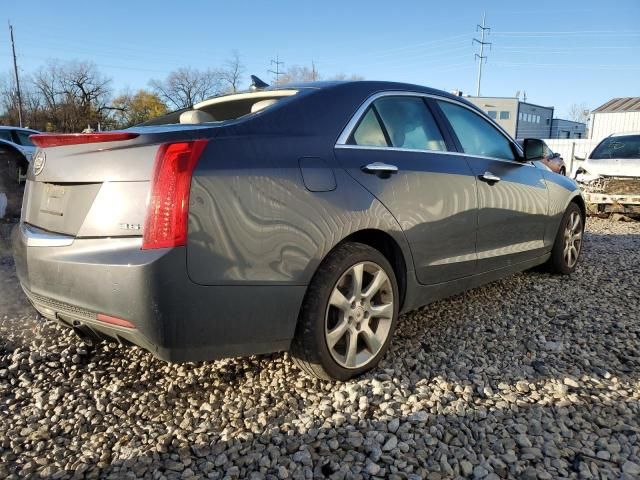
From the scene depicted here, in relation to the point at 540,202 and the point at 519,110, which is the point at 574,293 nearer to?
the point at 540,202

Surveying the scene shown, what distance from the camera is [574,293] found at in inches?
170

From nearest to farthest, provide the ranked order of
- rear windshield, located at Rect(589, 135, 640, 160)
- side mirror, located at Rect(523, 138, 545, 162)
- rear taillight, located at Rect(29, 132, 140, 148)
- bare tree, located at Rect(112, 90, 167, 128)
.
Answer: rear taillight, located at Rect(29, 132, 140, 148) < side mirror, located at Rect(523, 138, 545, 162) < rear windshield, located at Rect(589, 135, 640, 160) < bare tree, located at Rect(112, 90, 167, 128)

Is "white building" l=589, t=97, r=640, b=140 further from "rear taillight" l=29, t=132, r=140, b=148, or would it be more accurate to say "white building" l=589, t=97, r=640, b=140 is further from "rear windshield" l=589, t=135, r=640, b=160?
"rear taillight" l=29, t=132, r=140, b=148

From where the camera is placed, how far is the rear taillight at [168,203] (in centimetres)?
201

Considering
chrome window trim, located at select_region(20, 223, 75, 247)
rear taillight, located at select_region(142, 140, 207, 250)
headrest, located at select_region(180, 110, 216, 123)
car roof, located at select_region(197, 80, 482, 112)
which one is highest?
car roof, located at select_region(197, 80, 482, 112)

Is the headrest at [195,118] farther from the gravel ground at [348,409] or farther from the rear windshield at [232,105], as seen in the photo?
the gravel ground at [348,409]

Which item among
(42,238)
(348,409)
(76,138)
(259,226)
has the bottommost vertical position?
(348,409)

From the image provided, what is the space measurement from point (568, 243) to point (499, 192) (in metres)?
1.62

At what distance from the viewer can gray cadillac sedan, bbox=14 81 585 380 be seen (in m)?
2.05

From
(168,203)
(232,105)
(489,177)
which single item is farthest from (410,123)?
(168,203)

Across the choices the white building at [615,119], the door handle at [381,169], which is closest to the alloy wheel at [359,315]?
the door handle at [381,169]

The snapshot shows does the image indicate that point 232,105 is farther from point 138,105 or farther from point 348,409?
point 138,105

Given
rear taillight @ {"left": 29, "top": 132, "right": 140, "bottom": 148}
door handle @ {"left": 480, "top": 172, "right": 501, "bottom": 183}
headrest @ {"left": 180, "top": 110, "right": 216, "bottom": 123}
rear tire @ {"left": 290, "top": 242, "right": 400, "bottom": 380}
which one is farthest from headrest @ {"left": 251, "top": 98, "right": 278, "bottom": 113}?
door handle @ {"left": 480, "top": 172, "right": 501, "bottom": 183}

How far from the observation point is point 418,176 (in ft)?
9.63
